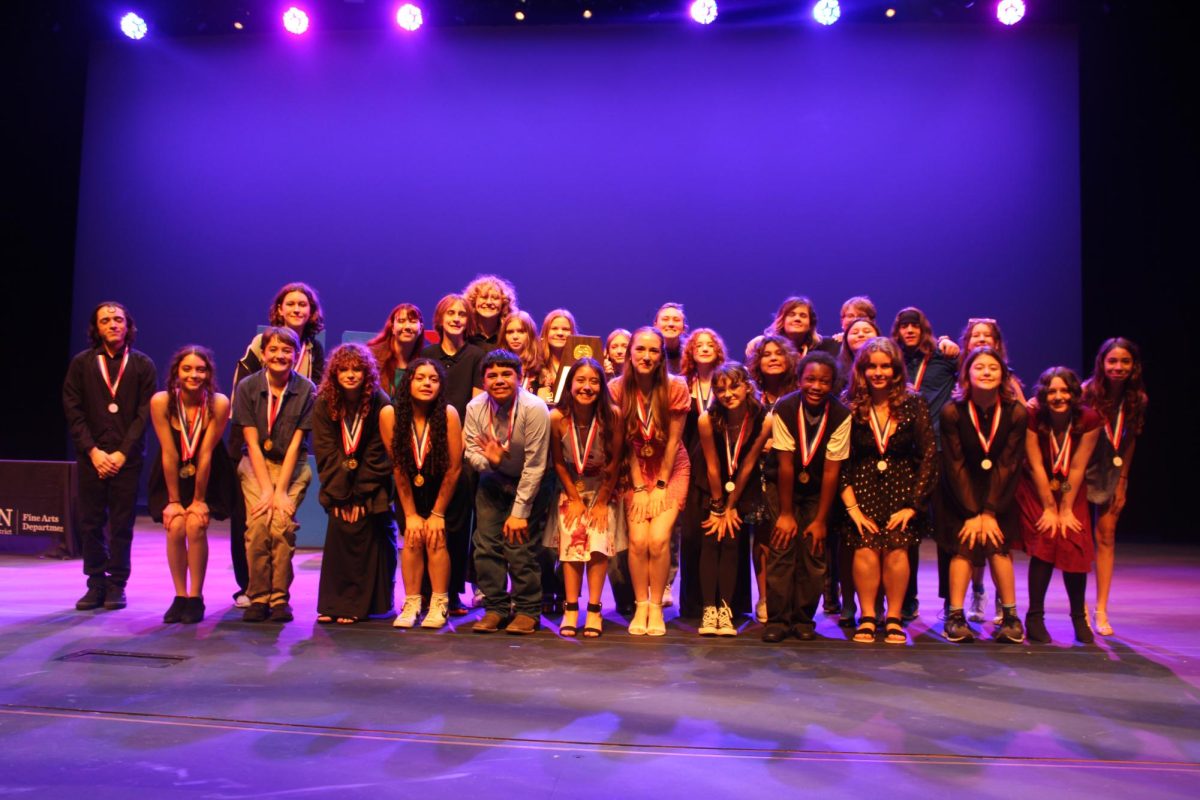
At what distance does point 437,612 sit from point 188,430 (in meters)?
1.41

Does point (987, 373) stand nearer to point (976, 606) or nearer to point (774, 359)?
point (774, 359)

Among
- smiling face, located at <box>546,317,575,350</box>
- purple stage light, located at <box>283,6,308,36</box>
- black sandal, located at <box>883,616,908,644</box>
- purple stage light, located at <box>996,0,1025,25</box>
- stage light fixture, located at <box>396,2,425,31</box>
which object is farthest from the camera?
purple stage light, located at <box>283,6,308,36</box>

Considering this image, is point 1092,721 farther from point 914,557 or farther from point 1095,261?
point 1095,261

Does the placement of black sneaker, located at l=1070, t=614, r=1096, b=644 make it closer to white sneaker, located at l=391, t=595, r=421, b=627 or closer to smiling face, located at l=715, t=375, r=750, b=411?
smiling face, located at l=715, t=375, r=750, b=411

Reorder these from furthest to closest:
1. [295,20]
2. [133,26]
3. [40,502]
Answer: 1. [133,26]
2. [295,20]
3. [40,502]

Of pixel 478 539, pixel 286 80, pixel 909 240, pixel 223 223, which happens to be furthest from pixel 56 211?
pixel 909 240

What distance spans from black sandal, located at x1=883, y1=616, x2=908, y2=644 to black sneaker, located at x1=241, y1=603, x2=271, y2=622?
2716mm

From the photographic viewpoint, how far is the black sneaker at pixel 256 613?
4.46m

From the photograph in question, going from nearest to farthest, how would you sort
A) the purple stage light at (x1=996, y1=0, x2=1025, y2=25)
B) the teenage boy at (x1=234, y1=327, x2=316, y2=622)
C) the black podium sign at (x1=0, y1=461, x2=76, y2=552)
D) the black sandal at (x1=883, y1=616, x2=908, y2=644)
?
1. the black sandal at (x1=883, y1=616, x2=908, y2=644)
2. the teenage boy at (x1=234, y1=327, x2=316, y2=622)
3. the black podium sign at (x1=0, y1=461, x2=76, y2=552)
4. the purple stage light at (x1=996, y1=0, x2=1025, y2=25)

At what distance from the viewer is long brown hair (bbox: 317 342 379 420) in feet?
14.8

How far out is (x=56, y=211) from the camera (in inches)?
351

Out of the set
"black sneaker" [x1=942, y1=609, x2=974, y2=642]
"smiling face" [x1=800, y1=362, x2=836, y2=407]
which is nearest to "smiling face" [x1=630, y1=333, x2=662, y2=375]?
"smiling face" [x1=800, y1=362, x2=836, y2=407]

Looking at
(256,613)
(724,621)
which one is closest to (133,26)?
(256,613)

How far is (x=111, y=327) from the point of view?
4906 millimetres
